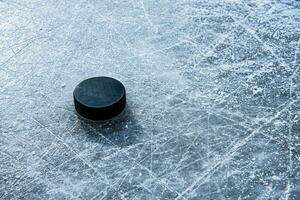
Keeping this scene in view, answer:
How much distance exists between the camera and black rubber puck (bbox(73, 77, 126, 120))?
1.99 m

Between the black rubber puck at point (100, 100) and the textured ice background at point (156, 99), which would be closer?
the textured ice background at point (156, 99)

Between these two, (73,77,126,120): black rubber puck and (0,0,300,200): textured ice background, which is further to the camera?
(73,77,126,120): black rubber puck

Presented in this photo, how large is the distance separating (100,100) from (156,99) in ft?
1.12

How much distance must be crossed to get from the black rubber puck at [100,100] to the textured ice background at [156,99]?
5 centimetres

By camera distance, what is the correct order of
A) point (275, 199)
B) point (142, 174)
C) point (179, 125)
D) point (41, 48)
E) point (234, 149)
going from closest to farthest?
point (275, 199) → point (142, 174) → point (234, 149) → point (179, 125) → point (41, 48)

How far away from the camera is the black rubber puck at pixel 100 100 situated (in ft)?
6.54

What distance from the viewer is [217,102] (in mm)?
2160

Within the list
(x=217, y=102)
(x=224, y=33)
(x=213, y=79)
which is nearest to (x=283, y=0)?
(x=224, y=33)

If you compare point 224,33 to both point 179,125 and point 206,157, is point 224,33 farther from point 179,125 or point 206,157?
point 206,157

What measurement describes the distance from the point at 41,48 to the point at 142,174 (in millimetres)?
1315

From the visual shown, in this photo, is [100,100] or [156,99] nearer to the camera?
[100,100]

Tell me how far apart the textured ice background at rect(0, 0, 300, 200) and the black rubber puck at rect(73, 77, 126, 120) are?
0.05m

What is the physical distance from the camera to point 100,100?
2016 mm

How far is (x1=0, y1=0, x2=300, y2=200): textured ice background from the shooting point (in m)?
1.74
